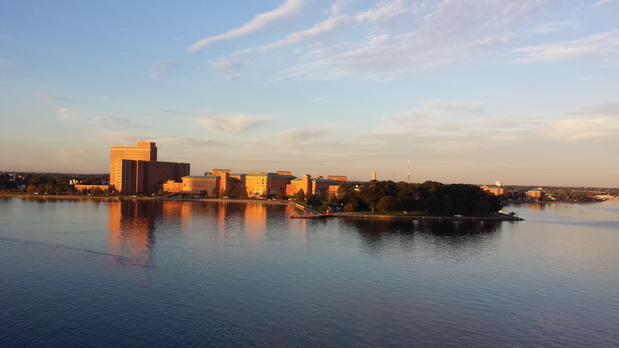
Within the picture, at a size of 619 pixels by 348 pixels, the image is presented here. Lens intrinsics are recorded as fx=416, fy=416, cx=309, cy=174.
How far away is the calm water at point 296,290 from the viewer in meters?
17.9

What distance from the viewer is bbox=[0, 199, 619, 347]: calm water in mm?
17875

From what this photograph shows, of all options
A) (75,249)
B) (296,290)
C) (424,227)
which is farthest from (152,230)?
(424,227)

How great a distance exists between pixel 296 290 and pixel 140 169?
113 metres

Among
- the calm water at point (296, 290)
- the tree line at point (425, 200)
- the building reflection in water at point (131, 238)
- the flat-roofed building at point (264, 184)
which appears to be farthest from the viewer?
the flat-roofed building at point (264, 184)

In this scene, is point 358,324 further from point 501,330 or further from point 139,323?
point 139,323

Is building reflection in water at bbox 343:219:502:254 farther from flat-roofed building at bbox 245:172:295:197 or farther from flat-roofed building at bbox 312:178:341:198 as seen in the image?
flat-roofed building at bbox 245:172:295:197

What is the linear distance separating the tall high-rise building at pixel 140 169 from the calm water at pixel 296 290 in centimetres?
7887

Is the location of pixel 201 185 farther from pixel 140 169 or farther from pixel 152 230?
pixel 152 230

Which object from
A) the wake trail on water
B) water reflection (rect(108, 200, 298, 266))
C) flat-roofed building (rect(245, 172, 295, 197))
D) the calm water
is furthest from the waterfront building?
the wake trail on water

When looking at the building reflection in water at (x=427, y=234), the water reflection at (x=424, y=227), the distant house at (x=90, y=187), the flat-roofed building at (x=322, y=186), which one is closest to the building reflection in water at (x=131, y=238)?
the building reflection in water at (x=427, y=234)

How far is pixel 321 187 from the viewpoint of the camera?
124 metres

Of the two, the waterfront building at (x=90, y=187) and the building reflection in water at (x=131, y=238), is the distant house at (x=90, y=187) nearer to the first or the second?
the waterfront building at (x=90, y=187)

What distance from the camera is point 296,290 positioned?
24047 millimetres

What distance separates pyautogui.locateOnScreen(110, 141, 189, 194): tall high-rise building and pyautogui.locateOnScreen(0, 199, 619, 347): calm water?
7887 centimetres
